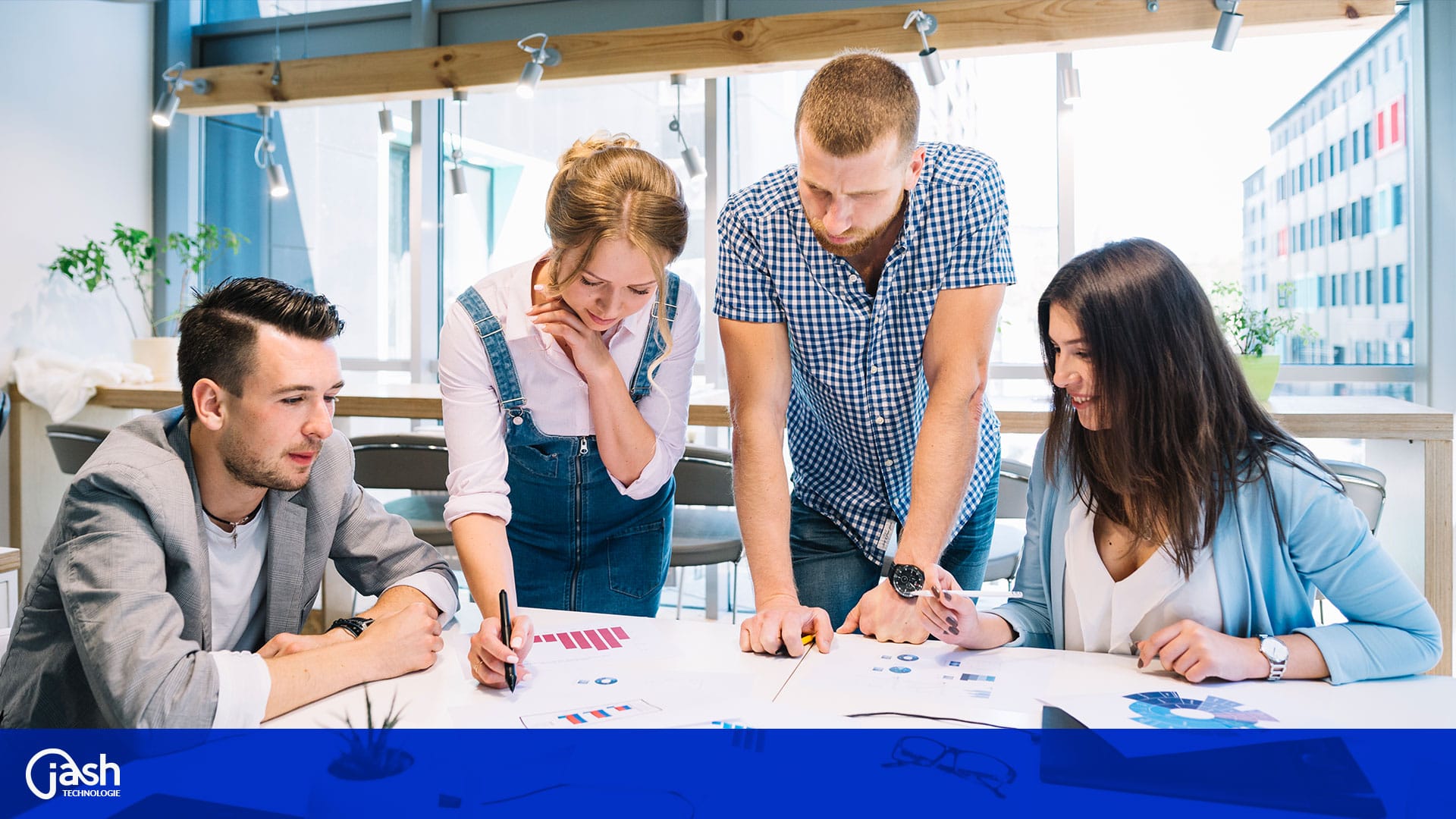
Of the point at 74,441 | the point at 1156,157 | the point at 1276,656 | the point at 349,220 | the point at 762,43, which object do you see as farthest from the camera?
the point at 349,220

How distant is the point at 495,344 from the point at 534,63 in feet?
7.69

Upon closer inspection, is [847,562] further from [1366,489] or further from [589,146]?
[1366,489]

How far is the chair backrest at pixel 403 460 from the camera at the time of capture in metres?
2.86

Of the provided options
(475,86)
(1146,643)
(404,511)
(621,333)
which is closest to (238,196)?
(475,86)

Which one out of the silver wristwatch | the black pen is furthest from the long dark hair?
the black pen

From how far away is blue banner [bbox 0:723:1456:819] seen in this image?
1005 millimetres

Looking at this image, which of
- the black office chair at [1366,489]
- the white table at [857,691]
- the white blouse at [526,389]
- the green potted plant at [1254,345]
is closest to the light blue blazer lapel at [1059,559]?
the white table at [857,691]

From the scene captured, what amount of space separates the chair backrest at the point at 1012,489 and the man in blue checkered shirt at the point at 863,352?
710 millimetres

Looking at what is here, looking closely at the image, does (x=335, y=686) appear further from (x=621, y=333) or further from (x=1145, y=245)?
(x=1145, y=245)

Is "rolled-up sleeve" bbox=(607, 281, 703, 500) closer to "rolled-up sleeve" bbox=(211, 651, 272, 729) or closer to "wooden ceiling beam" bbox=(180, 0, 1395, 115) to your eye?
"rolled-up sleeve" bbox=(211, 651, 272, 729)

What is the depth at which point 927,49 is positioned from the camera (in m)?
3.40

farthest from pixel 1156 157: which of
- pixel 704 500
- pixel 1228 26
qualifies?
pixel 704 500

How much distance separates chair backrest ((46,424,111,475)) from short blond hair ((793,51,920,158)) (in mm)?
2525

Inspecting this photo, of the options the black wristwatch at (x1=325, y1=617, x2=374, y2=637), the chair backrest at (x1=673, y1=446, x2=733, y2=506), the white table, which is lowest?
the white table
